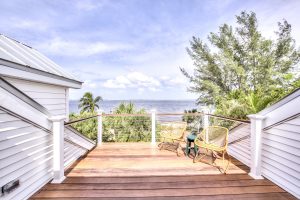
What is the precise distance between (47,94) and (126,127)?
655 centimetres

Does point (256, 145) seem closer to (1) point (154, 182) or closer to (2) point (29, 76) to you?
(1) point (154, 182)

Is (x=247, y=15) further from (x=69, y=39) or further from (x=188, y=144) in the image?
(x=69, y=39)

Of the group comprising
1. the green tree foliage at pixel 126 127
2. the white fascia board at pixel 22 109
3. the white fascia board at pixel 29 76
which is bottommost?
the green tree foliage at pixel 126 127

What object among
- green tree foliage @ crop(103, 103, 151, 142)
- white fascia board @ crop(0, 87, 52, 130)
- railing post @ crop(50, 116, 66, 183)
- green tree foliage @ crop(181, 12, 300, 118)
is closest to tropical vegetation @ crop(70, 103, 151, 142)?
green tree foliage @ crop(103, 103, 151, 142)

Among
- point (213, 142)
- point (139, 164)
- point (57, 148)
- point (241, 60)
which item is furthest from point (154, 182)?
point (241, 60)

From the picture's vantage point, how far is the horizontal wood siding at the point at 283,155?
9.47 feet

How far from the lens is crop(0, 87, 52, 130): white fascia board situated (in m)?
2.38

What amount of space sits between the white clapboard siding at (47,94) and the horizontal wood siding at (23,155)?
1.12 meters

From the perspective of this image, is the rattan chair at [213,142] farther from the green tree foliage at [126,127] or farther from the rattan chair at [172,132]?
the green tree foliage at [126,127]

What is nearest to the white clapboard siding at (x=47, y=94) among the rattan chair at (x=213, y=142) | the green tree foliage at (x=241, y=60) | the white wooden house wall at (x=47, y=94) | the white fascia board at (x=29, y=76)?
the white wooden house wall at (x=47, y=94)

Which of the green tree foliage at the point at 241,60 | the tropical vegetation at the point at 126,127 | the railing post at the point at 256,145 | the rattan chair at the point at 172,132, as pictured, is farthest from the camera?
the green tree foliage at the point at 241,60

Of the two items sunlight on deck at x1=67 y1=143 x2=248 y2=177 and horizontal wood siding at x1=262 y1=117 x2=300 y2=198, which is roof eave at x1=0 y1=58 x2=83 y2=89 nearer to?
sunlight on deck at x1=67 y1=143 x2=248 y2=177

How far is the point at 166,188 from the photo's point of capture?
3.11 meters

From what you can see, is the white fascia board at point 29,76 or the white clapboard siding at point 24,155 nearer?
the white clapboard siding at point 24,155
